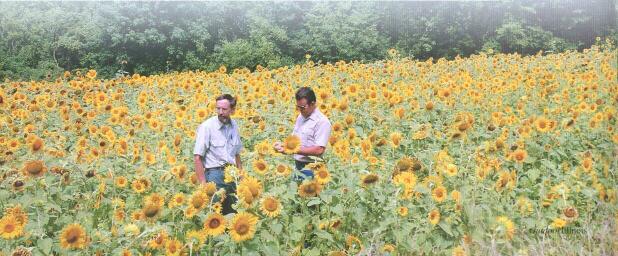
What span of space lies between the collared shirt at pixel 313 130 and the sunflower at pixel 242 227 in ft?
5.37

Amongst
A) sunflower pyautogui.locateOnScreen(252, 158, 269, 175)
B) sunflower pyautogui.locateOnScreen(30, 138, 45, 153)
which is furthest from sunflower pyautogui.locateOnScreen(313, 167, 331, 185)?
sunflower pyautogui.locateOnScreen(30, 138, 45, 153)

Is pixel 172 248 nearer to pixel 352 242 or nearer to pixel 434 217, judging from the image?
pixel 352 242

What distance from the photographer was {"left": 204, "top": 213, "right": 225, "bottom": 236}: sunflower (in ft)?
9.32

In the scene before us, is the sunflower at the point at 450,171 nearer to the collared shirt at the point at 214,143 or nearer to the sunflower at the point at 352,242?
the sunflower at the point at 352,242

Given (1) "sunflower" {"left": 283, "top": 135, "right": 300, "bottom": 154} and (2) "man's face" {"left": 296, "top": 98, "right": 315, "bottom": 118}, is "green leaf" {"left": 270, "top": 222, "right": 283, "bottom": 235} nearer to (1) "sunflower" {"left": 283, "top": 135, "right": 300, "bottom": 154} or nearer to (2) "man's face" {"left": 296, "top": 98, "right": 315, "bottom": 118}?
(1) "sunflower" {"left": 283, "top": 135, "right": 300, "bottom": 154}

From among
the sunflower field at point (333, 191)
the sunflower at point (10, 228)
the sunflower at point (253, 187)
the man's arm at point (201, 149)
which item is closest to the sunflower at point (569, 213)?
the sunflower field at point (333, 191)

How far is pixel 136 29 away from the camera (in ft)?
64.7

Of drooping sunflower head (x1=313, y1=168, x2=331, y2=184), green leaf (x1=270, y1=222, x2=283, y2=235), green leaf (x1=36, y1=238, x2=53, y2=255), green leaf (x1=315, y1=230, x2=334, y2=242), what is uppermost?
drooping sunflower head (x1=313, y1=168, x2=331, y2=184)

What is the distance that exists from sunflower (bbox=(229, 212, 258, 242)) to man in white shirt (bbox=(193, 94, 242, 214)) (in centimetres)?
164

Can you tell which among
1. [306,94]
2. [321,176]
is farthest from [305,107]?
[321,176]

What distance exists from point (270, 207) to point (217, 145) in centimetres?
165

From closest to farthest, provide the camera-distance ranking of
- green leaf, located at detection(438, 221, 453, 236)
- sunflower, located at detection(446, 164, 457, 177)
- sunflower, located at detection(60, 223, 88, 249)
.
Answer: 1. sunflower, located at detection(60, 223, 88, 249)
2. green leaf, located at detection(438, 221, 453, 236)
3. sunflower, located at detection(446, 164, 457, 177)

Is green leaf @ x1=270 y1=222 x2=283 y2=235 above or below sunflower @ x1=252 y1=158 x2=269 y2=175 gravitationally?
below

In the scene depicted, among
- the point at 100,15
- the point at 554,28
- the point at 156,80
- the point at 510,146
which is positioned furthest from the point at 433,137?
the point at 554,28
